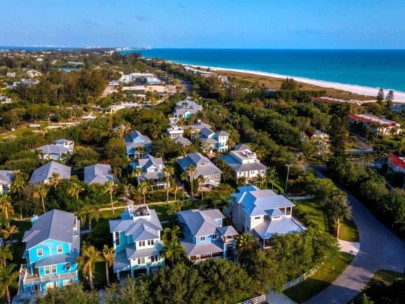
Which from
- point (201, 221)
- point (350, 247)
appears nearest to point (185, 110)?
point (201, 221)

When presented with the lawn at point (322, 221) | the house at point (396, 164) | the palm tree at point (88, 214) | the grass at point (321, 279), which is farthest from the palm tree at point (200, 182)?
the house at point (396, 164)

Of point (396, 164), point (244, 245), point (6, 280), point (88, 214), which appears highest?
point (396, 164)

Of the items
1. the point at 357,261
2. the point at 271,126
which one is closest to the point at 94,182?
the point at 357,261

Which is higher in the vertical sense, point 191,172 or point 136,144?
point 191,172

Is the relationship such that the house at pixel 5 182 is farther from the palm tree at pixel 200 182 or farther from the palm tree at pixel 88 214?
the palm tree at pixel 200 182

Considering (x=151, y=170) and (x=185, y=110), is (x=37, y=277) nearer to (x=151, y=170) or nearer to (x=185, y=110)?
(x=151, y=170)

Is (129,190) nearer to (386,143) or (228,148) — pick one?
(228,148)

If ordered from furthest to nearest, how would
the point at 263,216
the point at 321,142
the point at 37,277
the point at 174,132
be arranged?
the point at 174,132, the point at 321,142, the point at 263,216, the point at 37,277
